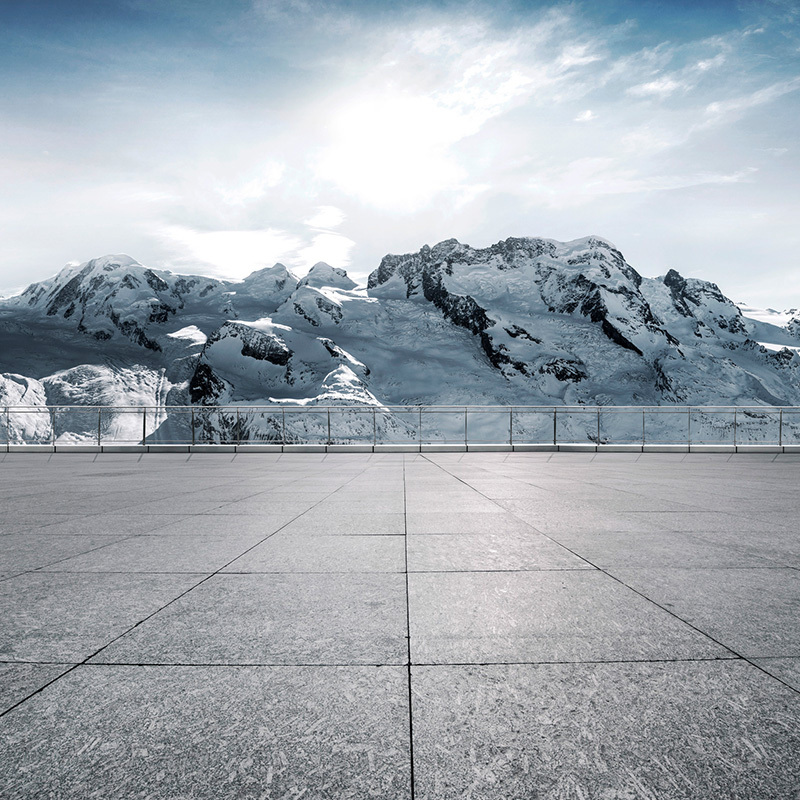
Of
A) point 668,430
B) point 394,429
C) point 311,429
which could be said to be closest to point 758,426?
point 668,430

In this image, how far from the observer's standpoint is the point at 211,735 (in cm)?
163

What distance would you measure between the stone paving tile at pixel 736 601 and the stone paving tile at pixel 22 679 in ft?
8.44

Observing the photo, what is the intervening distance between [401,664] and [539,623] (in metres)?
0.75

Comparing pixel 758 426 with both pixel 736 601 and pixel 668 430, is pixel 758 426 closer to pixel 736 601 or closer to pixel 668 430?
pixel 668 430

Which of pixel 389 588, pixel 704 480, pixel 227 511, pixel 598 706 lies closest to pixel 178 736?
pixel 598 706

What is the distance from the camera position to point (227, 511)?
5992 millimetres

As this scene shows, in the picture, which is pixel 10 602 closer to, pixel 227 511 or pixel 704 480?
pixel 227 511

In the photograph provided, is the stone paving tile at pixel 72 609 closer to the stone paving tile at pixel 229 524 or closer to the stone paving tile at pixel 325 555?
the stone paving tile at pixel 325 555

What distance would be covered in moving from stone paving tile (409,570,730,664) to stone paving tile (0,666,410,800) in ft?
1.37

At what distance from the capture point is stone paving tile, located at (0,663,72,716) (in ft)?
6.14

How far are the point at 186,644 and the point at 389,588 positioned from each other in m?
1.12

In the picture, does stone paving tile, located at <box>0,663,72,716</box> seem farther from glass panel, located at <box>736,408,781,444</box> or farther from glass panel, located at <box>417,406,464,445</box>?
glass panel, located at <box>736,408,781,444</box>

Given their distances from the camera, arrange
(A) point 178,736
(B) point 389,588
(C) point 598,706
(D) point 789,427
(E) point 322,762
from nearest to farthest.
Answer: (E) point 322,762, (A) point 178,736, (C) point 598,706, (B) point 389,588, (D) point 789,427

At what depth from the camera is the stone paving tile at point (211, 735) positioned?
1.42 meters
